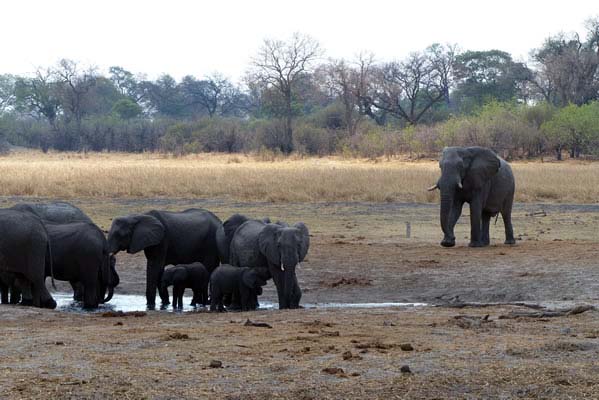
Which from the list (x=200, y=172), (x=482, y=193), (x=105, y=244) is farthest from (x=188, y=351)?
(x=200, y=172)

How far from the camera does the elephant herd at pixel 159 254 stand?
42.9 ft

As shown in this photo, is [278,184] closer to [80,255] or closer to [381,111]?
[80,255]

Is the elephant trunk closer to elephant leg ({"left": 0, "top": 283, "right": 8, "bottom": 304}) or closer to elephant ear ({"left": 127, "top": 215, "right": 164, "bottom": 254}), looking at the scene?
elephant ear ({"left": 127, "top": 215, "right": 164, "bottom": 254})

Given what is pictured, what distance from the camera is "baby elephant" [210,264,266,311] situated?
13.4m

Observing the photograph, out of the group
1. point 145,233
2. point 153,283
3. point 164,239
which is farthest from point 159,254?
point 153,283

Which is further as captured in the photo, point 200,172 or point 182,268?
point 200,172

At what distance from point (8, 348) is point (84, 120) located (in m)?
67.1

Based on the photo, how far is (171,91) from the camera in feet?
330

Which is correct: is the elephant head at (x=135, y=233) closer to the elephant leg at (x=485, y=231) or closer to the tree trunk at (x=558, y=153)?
the elephant leg at (x=485, y=231)

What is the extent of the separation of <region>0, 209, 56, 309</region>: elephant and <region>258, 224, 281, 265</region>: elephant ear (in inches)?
99.5

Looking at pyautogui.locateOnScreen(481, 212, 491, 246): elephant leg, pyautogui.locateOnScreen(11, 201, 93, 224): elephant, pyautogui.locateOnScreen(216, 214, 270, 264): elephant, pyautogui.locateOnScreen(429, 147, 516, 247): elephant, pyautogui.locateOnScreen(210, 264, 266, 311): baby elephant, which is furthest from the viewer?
pyautogui.locateOnScreen(481, 212, 491, 246): elephant leg

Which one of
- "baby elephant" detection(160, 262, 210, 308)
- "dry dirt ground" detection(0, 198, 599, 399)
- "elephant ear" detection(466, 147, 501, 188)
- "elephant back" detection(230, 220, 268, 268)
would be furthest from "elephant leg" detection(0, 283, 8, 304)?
"elephant ear" detection(466, 147, 501, 188)

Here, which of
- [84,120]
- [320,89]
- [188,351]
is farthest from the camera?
[84,120]

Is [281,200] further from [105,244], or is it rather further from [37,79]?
[37,79]
